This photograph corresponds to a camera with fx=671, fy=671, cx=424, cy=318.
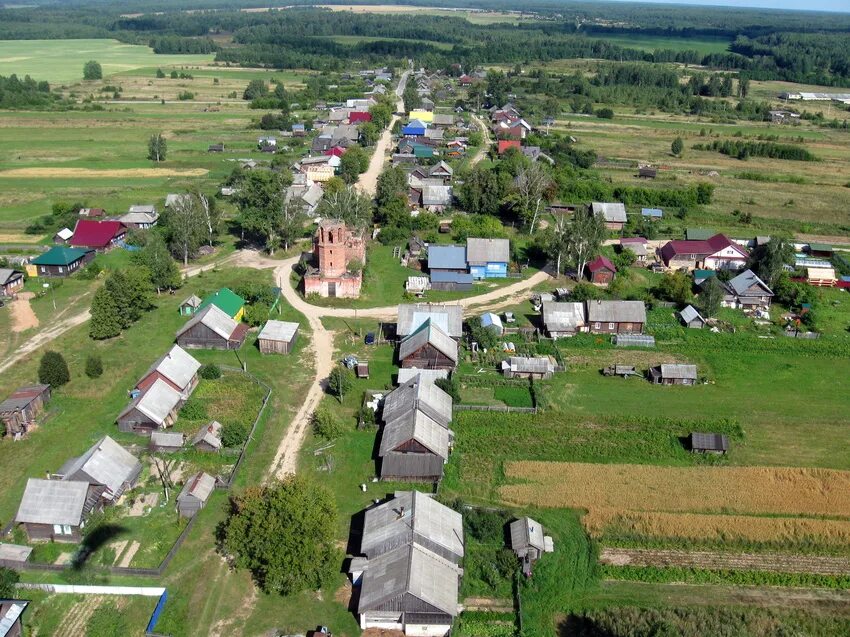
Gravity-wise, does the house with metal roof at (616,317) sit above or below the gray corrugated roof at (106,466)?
below

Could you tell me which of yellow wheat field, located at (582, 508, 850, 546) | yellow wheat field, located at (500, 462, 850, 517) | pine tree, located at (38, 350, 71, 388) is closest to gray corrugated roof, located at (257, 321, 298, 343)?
pine tree, located at (38, 350, 71, 388)

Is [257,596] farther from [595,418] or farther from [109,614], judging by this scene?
[595,418]

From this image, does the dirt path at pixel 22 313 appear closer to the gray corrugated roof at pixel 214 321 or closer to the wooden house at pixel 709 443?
the gray corrugated roof at pixel 214 321

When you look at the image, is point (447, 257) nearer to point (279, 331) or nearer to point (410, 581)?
point (279, 331)

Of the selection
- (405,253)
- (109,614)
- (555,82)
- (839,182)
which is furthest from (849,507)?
(555,82)

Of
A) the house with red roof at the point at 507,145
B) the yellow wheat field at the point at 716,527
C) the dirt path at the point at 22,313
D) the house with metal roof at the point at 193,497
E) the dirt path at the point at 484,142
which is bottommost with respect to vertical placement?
the dirt path at the point at 484,142

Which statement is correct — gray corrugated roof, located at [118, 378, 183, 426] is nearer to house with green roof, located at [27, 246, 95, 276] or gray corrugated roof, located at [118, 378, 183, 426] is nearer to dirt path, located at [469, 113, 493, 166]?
house with green roof, located at [27, 246, 95, 276]

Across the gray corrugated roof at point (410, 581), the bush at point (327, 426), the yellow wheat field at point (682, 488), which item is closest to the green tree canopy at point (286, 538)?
the gray corrugated roof at point (410, 581)
